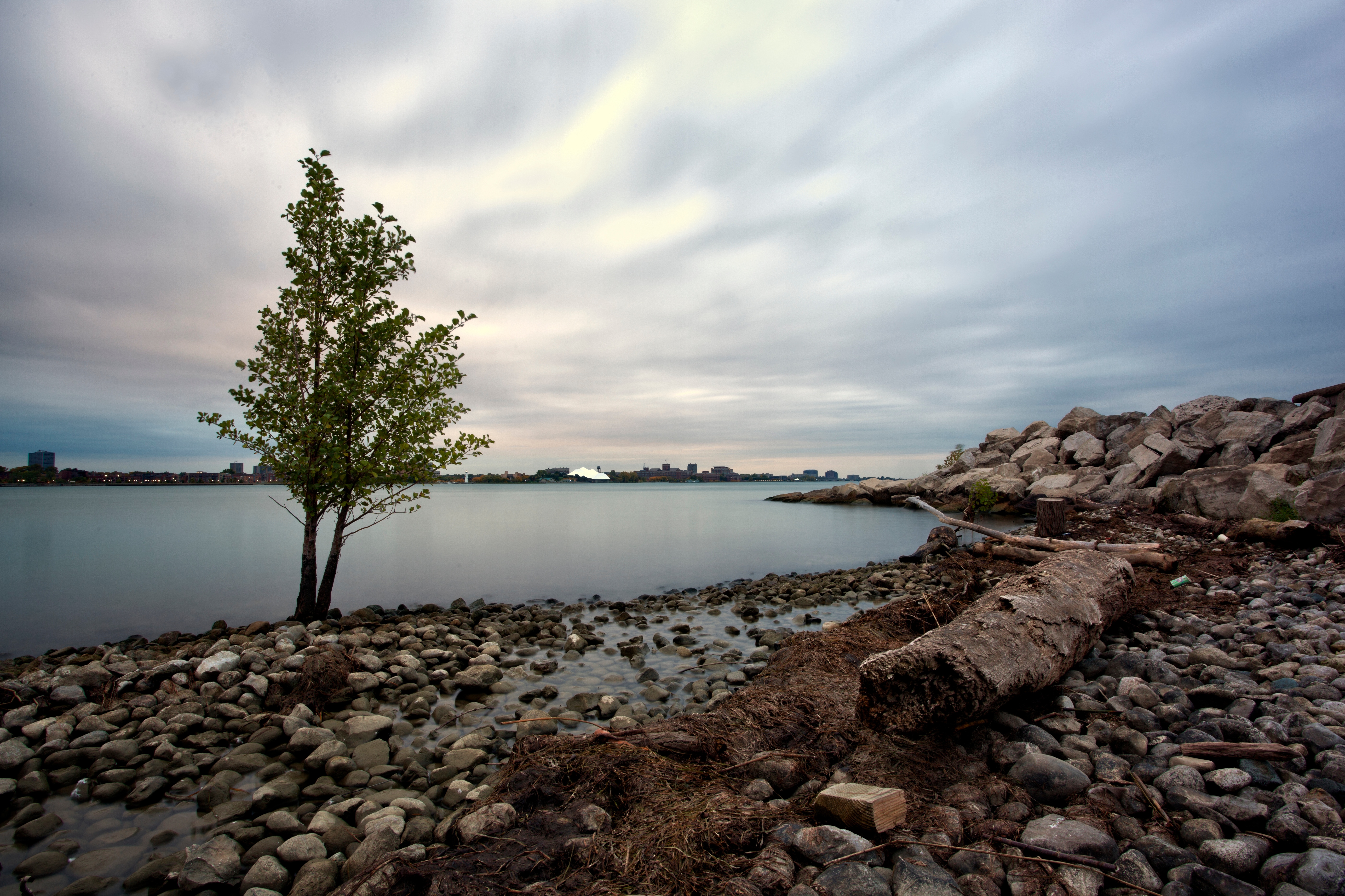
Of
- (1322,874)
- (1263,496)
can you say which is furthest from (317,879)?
(1263,496)

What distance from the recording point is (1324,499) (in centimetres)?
1427

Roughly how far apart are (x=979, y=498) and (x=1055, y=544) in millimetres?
17299

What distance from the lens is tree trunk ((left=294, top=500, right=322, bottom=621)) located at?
33.5 feet

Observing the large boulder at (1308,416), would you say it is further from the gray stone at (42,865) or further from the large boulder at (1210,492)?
the gray stone at (42,865)

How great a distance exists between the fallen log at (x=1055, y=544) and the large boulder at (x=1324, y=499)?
3.62 m

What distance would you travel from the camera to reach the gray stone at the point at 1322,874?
8.50 feet

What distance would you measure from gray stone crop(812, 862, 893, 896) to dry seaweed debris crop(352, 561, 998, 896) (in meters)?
0.43

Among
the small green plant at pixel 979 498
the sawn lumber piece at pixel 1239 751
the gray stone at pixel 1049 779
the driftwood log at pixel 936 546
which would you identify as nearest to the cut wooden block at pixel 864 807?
the gray stone at pixel 1049 779

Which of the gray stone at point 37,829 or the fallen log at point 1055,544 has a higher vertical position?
the fallen log at point 1055,544

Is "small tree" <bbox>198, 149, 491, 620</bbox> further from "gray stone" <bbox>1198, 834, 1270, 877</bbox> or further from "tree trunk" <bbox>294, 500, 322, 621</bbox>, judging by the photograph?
"gray stone" <bbox>1198, 834, 1270, 877</bbox>

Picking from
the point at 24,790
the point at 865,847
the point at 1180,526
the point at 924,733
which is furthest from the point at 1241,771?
the point at 1180,526

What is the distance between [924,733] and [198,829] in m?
5.75

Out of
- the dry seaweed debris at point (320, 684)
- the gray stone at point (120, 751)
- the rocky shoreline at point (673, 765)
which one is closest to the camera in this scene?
the rocky shoreline at point (673, 765)

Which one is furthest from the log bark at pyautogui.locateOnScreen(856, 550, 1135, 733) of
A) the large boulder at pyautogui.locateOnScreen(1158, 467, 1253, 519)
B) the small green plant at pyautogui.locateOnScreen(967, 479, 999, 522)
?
the small green plant at pyautogui.locateOnScreen(967, 479, 999, 522)
